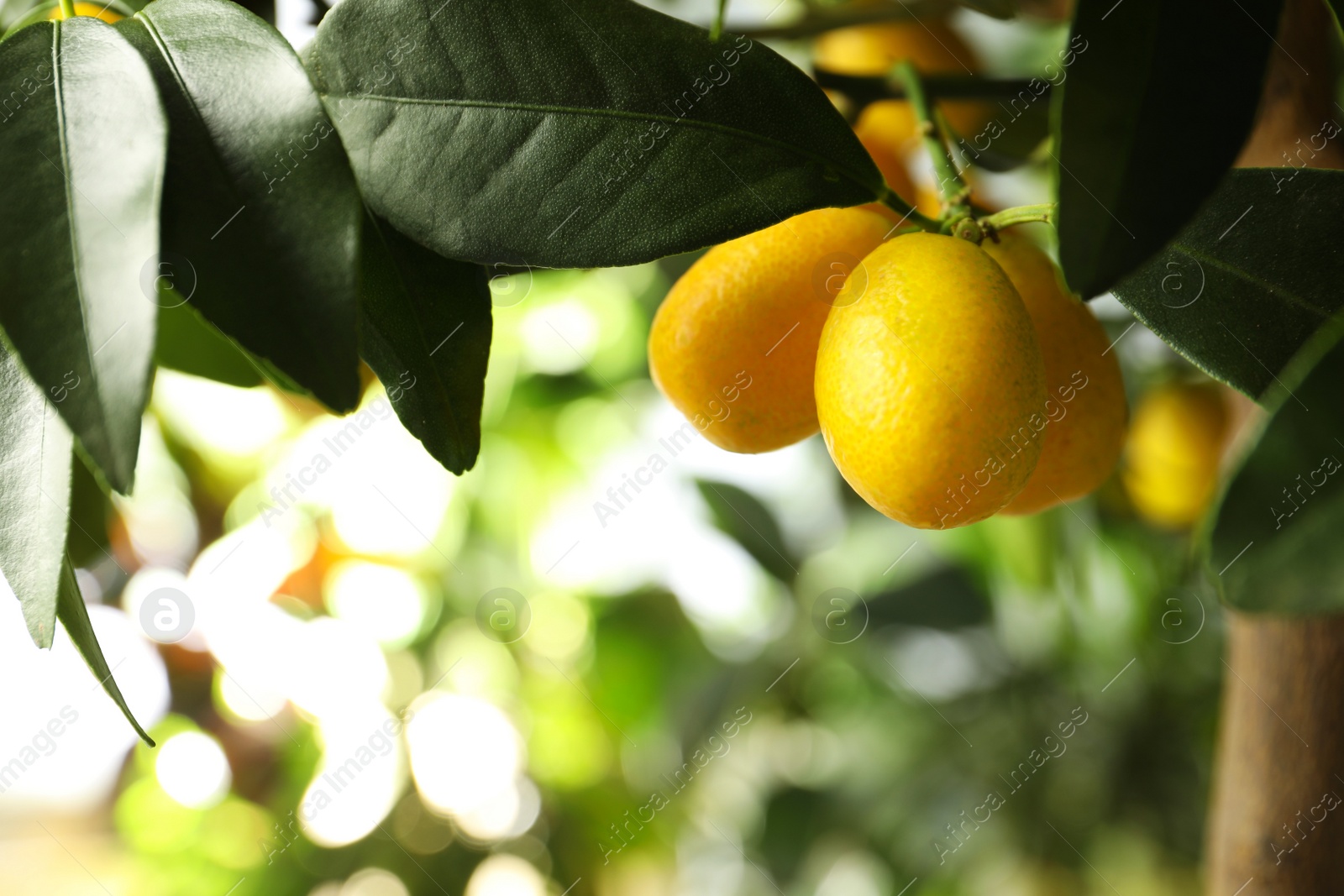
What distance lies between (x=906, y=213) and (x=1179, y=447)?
0.54 m

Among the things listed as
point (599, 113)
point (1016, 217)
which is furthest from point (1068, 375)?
point (599, 113)

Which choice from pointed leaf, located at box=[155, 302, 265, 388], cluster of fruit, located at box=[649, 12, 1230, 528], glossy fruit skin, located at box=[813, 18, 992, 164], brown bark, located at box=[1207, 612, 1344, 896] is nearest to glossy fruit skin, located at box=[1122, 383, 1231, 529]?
brown bark, located at box=[1207, 612, 1344, 896]

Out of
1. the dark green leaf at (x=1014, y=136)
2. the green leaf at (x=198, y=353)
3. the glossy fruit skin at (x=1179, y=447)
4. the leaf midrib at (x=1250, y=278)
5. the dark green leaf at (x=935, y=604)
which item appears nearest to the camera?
the leaf midrib at (x=1250, y=278)

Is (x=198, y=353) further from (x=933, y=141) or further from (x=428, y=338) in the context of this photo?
(x=933, y=141)

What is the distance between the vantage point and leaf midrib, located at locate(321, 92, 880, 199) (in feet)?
0.96

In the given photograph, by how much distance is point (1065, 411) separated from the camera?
1.09ft

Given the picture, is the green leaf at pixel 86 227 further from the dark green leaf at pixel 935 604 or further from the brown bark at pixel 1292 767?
the dark green leaf at pixel 935 604

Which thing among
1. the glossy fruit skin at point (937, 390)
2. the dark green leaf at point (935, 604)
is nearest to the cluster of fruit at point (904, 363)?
the glossy fruit skin at point (937, 390)

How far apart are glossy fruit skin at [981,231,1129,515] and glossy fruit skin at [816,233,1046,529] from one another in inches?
2.1

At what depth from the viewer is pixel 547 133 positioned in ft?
0.98

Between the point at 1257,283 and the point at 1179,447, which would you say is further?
the point at 1179,447

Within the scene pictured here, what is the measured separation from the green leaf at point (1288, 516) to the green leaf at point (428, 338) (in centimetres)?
22

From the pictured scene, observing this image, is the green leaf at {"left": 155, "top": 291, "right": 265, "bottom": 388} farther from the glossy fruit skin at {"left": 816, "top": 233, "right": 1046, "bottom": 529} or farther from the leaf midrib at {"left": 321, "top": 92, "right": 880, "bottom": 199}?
the glossy fruit skin at {"left": 816, "top": 233, "right": 1046, "bottom": 529}

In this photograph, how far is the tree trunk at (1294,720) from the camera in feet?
1.73
